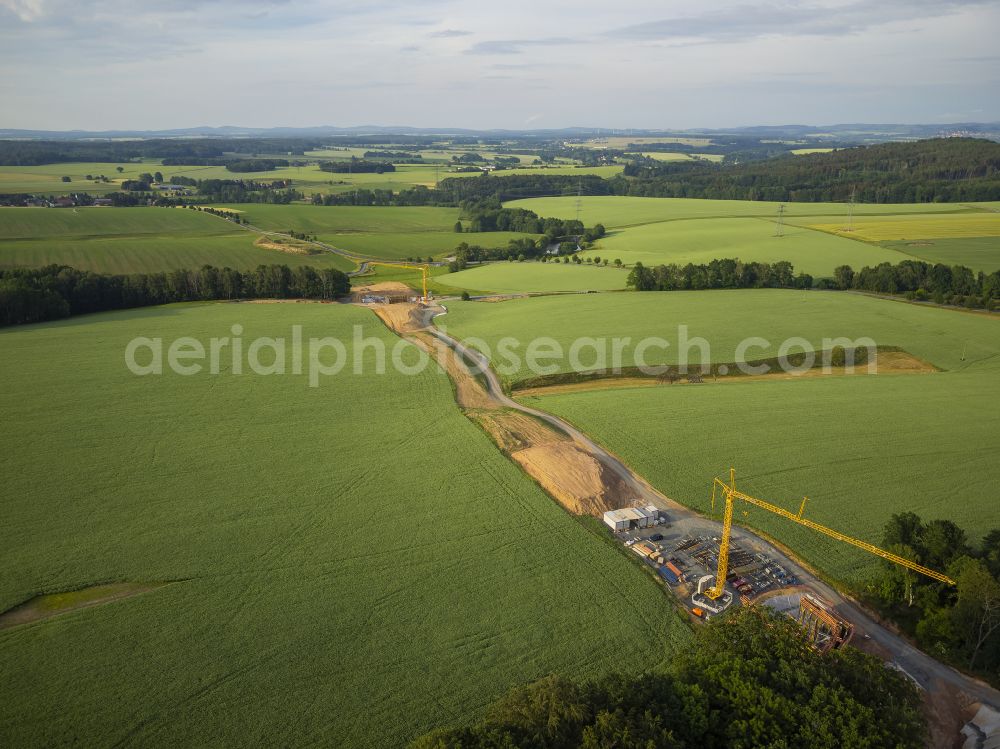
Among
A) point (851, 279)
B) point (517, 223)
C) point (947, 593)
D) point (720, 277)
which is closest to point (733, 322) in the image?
point (720, 277)

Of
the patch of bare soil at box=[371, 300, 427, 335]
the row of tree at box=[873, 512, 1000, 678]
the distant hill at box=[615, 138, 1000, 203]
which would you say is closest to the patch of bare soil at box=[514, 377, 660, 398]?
the patch of bare soil at box=[371, 300, 427, 335]

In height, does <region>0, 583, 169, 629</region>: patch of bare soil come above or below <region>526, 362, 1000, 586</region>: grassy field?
below

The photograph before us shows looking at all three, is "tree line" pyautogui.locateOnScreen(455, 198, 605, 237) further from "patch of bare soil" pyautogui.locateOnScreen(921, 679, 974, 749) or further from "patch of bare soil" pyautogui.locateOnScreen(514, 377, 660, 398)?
"patch of bare soil" pyautogui.locateOnScreen(921, 679, 974, 749)

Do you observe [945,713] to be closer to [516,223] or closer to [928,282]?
[928,282]

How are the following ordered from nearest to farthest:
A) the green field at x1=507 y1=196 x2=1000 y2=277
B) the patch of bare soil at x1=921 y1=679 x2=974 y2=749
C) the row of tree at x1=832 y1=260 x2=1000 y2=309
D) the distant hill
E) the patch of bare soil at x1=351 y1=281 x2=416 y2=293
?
the patch of bare soil at x1=921 y1=679 x2=974 y2=749, the row of tree at x1=832 y1=260 x2=1000 y2=309, the patch of bare soil at x1=351 y1=281 x2=416 y2=293, the green field at x1=507 y1=196 x2=1000 y2=277, the distant hill

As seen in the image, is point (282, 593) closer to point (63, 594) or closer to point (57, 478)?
point (63, 594)
